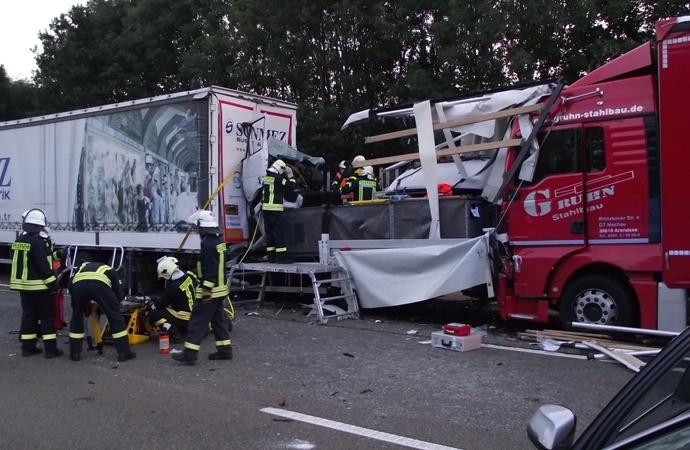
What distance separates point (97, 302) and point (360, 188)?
201 inches

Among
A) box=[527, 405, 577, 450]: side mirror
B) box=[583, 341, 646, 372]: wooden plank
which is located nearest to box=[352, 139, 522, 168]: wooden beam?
box=[583, 341, 646, 372]: wooden plank

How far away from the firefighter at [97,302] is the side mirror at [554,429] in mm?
6117

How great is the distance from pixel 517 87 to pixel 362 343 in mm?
3855

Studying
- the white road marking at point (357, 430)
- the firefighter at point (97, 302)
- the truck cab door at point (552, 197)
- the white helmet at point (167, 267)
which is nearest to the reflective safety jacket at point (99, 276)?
the firefighter at point (97, 302)

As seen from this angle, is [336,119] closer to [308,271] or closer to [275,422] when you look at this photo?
[308,271]

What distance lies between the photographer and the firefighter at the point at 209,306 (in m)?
7.50

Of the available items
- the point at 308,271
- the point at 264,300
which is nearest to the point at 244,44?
the point at 264,300

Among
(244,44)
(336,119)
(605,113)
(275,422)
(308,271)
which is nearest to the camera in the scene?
(275,422)

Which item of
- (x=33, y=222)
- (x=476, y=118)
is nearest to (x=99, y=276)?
(x=33, y=222)

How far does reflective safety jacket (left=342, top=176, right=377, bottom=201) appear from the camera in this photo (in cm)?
1154

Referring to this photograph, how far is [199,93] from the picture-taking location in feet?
37.4

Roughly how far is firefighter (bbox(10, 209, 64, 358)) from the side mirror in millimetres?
6867

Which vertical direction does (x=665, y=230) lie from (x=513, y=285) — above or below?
above

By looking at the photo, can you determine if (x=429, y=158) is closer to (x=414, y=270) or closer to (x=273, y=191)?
(x=414, y=270)
